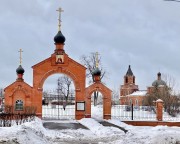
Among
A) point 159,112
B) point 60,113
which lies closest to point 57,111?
point 60,113

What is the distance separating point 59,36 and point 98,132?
10.1 m

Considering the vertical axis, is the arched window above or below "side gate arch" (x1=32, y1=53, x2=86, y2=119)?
below

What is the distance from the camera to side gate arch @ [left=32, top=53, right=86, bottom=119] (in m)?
24.5

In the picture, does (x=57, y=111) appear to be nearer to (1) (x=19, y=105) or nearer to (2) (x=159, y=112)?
(1) (x=19, y=105)

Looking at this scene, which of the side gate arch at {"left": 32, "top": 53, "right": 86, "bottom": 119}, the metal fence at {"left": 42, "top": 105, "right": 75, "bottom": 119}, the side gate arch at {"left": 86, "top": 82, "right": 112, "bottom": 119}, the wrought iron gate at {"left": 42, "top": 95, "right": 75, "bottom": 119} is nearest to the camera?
the side gate arch at {"left": 32, "top": 53, "right": 86, "bottom": 119}

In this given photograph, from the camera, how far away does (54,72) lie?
2455 centimetres

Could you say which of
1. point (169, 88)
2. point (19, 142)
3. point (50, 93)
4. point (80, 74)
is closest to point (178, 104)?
point (169, 88)

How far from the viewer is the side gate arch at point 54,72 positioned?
24.5 meters

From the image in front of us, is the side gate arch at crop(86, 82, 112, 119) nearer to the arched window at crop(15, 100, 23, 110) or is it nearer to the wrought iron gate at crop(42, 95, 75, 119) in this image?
the wrought iron gate at crop(42, 95, 75, 119)

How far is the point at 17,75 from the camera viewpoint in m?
25.6

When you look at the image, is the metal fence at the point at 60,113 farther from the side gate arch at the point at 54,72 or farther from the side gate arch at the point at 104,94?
the side gate arch at the point at 104,94

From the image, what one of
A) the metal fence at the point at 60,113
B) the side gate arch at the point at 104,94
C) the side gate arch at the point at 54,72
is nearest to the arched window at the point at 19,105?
the side gate arch at the point at 54,72

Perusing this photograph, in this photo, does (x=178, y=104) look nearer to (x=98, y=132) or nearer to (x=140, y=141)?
(x=98, y=132)

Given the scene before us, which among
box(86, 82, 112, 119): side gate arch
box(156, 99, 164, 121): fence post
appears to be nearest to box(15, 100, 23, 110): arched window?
box(86, 82, 112, 119): side gate arch
